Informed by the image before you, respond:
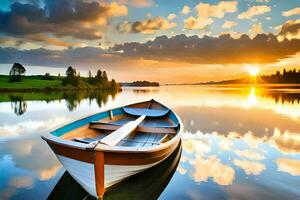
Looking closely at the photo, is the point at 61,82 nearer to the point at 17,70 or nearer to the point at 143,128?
the point at 17,70

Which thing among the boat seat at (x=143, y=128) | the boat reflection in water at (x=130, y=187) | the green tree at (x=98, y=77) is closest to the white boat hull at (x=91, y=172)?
the boat reflection in water at (x=130, y=187)

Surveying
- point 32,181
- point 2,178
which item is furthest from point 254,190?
point 2,178

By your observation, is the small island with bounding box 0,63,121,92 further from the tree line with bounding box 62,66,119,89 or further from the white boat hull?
the white boat hull

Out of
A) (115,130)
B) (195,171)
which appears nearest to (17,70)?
(115,130)

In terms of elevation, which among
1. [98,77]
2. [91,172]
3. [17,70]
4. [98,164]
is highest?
[17,70]

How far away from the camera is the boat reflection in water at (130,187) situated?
5.26m

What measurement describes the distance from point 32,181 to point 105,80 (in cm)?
8260

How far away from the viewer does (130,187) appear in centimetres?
559

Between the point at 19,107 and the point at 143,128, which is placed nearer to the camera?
the point at 143,128

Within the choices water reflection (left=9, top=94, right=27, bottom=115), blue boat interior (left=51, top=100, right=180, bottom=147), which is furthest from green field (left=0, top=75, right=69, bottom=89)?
blue boat interior (left=51, top=100, right=180, bottom=147)

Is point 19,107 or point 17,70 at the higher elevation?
point 17,70

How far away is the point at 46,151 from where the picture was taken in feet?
28.1

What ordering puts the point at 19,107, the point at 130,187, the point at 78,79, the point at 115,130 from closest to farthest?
the point at 130,187 → the point at 115,130 → the point at 19,107 → the point at 78,79

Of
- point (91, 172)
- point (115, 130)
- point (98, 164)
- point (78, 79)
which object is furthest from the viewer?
point (78, 79)
